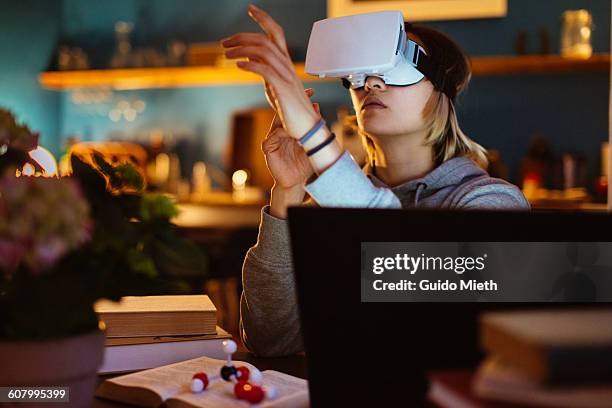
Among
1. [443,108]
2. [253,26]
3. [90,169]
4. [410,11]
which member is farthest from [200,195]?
[90,169]

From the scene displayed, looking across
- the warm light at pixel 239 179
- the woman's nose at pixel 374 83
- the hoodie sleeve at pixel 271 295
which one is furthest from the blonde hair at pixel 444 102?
the warm light at pixel 239 179

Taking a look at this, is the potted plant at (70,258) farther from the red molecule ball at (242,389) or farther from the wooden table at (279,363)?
the wooden table at (279,363)

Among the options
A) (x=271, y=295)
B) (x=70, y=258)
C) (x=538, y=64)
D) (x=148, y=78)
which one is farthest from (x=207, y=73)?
(x=70, y=258)

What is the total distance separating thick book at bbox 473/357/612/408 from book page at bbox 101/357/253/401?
53cm

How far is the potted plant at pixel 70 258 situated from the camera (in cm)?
68

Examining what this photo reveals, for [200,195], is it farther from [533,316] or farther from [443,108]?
[533,316]

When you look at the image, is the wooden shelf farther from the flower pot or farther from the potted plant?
the flower pot

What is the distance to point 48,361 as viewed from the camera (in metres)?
0.75

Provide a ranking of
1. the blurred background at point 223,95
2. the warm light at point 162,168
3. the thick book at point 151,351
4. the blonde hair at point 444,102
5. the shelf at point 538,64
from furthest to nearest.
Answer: the warm light at point 162,168, the blurred background at point 223,95, the shelf at point 538,64, the blonde hair at point 444,102, the thick book at point 151,351

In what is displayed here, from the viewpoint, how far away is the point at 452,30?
194 inches

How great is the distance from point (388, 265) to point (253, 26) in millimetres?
4943

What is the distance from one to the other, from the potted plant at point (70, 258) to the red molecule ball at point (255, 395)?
0.18m

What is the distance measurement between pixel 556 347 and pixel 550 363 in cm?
1

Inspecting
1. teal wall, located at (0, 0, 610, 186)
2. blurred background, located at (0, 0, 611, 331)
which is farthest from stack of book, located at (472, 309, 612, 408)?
teal wall, located at (0, 0, 610, 186)
